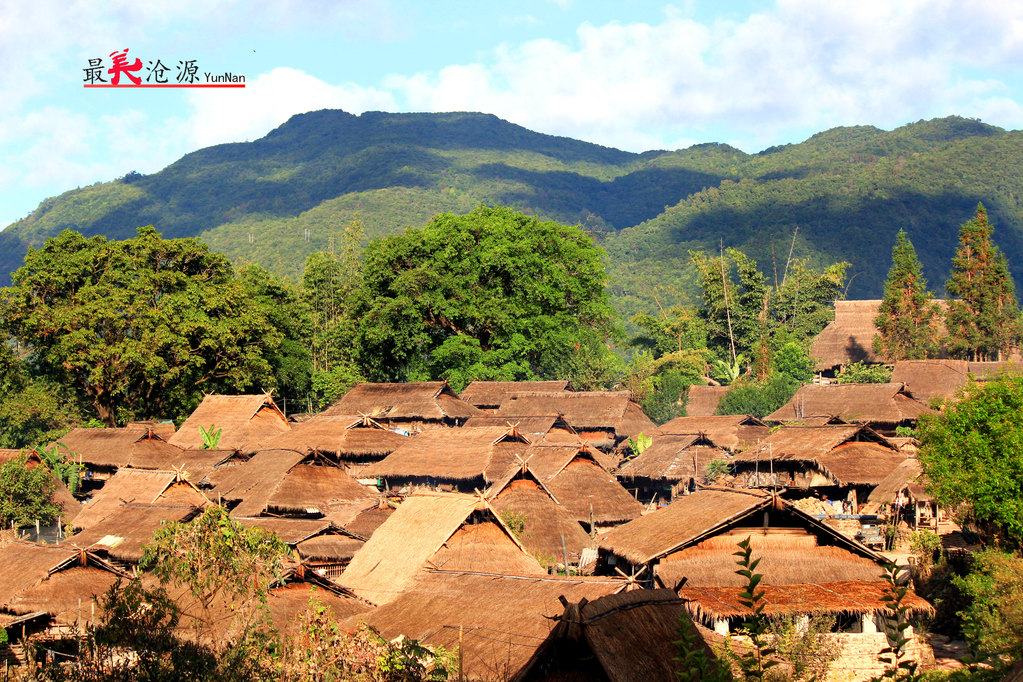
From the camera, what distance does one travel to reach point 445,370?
4625 cm

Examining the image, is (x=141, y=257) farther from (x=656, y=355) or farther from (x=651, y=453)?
(x=656, y=355)

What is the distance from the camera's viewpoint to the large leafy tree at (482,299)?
147 feet

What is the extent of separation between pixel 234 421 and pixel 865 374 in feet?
88.7

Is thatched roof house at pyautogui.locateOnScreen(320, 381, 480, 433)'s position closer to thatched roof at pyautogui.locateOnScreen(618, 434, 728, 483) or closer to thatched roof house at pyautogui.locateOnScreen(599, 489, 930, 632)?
thatched roof at pyautogui.locateOnScreen(618, 434, 728, 483)

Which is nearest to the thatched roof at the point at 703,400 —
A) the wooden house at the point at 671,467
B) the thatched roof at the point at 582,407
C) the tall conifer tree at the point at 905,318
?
the tall conifer tree at the point at 905,318

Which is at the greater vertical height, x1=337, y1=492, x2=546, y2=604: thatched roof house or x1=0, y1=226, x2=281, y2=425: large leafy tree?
x1=0, y1=226, x2=281, y2=425: large leafy tree

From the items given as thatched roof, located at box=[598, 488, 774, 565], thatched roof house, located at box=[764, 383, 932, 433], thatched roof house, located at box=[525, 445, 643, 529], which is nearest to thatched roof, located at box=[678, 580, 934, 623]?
thatched roof, located at box=[598, 488, 774, 565]

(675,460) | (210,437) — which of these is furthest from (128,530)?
(675,460)

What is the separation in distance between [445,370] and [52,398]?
1606cm

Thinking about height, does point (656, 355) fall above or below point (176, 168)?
below

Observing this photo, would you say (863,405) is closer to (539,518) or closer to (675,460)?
(675,460)

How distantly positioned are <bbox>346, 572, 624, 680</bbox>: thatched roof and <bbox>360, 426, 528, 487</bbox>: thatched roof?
1189 centimetres

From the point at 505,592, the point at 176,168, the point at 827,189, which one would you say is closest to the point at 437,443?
the point at 505,592

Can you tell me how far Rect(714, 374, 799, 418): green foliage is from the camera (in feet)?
156
